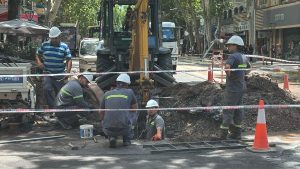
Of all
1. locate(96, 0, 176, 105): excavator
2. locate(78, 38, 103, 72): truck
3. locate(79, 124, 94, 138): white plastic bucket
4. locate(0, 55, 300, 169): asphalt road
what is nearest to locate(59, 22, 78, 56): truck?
locate(78, 38, 103, 72): truck

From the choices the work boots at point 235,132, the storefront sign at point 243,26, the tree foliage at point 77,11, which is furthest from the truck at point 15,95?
the tree foliage at point 77,11

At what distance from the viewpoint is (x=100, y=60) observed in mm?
15102

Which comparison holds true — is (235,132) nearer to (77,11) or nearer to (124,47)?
(124,47)

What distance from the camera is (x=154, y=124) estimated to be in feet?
31.3

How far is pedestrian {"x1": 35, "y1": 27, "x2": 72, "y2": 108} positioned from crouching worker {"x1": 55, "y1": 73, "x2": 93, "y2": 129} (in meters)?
0.77

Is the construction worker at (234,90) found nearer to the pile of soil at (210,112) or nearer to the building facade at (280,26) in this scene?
the pile of soil at (210,112)

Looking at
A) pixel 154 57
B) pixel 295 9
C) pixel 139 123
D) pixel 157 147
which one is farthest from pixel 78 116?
pixel 295 9

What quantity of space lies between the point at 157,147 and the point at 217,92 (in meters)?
3.56

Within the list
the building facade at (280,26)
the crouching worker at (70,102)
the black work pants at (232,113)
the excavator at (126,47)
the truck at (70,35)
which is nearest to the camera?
the black work pants at (232,113)

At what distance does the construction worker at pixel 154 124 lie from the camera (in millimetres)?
9406

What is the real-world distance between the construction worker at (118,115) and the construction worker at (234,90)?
1764 mm

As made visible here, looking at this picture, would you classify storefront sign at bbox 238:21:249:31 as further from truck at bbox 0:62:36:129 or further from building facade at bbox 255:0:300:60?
truck at bbox 0:62:36:129

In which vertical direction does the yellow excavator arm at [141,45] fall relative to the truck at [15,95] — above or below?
above

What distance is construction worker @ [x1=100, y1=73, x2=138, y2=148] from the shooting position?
8.66 metres
